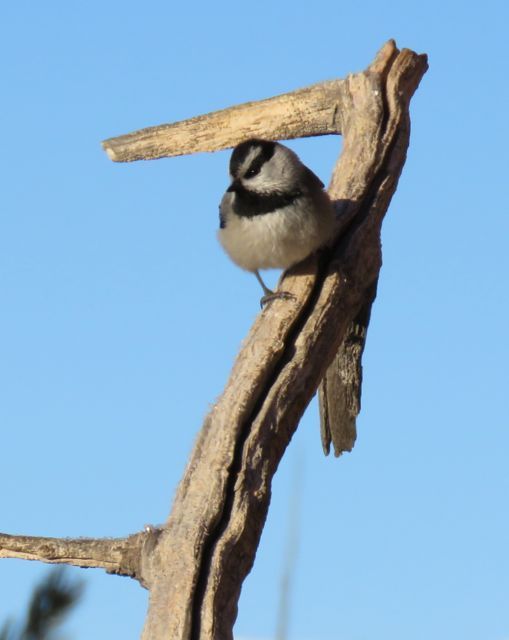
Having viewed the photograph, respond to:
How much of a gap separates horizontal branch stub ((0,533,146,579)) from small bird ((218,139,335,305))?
3.69ft

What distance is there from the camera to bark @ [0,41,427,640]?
3.81 metres

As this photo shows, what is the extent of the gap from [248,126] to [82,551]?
2434mm

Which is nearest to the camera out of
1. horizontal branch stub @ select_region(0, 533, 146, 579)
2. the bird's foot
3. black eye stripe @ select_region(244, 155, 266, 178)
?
horizontal branch stub @ select_region(0, 533, 146, 579)

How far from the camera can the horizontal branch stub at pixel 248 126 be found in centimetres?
554

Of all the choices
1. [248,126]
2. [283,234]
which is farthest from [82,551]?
[248,126]

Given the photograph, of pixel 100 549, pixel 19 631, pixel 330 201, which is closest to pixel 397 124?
pixel 330 201

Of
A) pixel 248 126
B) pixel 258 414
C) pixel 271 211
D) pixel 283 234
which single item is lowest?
pixel 258 414

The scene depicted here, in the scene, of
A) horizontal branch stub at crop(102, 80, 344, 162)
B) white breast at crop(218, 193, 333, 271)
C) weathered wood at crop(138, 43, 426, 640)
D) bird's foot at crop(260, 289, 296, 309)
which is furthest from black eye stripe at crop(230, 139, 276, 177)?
horizontal branch stub at crop(102, 80, 344, 162)

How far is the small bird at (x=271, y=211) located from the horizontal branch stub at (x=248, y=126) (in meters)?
0.73

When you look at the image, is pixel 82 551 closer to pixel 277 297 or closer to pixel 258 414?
pixel 258 414

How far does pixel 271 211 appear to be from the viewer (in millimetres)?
4648

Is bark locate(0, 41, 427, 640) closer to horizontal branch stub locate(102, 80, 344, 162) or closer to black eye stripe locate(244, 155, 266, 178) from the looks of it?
horizontal branch stub locate(102, 80, 344, 162)

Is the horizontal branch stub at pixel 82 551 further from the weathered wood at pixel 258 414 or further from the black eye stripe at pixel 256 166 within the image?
the black eye stripe at pixel 256 166

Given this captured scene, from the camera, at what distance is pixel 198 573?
379cm
